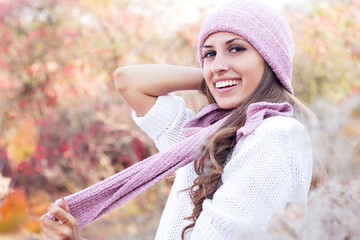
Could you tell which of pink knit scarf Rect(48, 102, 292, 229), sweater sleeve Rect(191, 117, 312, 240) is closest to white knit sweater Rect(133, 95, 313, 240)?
sweater sleeve Rect(191, 117, 312, 240)

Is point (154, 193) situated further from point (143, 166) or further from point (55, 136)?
point (143, 166)

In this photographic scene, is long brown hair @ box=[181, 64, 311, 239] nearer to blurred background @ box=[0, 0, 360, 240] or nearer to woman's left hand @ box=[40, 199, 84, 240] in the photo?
woman's left hand @ box=[40, 199, 84, 240]

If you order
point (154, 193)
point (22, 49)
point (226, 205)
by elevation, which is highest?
point (226, 205)

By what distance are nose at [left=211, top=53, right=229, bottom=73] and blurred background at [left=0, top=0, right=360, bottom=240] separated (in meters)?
1.65

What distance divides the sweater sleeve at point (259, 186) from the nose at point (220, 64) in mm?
352

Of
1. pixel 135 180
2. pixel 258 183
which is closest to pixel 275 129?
pixel 258 183

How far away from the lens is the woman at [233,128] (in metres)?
1.27

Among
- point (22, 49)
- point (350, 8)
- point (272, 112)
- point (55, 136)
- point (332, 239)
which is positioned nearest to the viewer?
point (332, 239)

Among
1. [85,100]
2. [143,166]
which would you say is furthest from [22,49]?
[143,166]

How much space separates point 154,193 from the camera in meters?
5.27

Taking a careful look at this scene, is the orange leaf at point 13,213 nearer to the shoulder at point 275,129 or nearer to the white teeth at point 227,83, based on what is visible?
the shoulder at point 275,129

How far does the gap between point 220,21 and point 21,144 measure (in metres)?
1.01

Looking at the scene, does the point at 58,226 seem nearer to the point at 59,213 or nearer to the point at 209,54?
the point at 59,213

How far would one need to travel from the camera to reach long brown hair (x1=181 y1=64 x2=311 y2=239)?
1.46 metres
